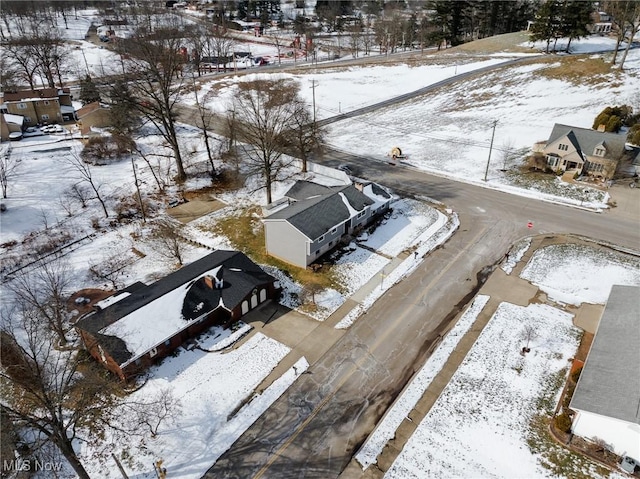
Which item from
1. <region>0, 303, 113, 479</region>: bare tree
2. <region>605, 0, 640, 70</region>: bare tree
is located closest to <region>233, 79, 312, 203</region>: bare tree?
<region>0, 303, 113, 479</region>: bare tree

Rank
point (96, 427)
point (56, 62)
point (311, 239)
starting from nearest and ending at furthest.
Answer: point (96, 427) → point (311, 239) → point (56, 62)

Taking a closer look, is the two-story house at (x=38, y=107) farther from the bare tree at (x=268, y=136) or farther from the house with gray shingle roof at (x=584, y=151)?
the house with gray shingle roof at (x=584, y=151)

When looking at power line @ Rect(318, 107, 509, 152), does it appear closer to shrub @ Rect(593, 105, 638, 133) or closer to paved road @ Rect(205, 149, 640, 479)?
shrub @ Rect(593, 105, 638, 133)

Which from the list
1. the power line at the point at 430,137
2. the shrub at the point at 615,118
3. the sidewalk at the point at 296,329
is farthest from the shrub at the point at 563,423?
the shrub at the point at 615,118

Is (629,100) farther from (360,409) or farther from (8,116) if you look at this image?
(8,116)

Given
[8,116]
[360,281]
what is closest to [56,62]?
[8,116]

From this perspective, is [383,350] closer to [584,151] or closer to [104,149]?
[584,151]
